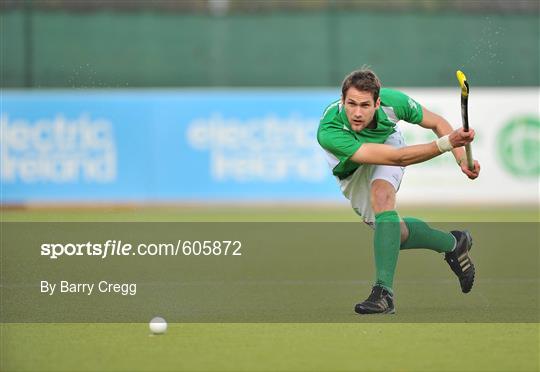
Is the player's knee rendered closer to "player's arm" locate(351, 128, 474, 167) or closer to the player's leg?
the player's leg

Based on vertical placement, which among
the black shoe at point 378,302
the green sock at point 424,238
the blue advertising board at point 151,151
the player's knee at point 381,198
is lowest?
the blue advertising board at point 151,151

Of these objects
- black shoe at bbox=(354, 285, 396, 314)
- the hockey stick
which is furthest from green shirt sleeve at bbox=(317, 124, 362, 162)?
black shoe at bbox=(354, 285, 396, 314)

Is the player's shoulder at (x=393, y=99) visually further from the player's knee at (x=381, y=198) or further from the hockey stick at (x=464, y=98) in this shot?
the hockey stick at (x=464, y=98)

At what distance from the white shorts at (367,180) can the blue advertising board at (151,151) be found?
8413mm

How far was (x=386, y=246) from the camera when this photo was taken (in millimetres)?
6926

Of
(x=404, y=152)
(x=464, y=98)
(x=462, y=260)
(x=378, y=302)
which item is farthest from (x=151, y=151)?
(x=464, y=98)

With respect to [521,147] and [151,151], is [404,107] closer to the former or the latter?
[151,151]

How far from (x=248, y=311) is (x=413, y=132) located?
361 inches

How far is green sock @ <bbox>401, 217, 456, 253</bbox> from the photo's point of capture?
7414 mm

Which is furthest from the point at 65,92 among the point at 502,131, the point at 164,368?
the point at 164,368

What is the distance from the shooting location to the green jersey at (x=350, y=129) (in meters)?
6.88

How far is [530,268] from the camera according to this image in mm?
9625

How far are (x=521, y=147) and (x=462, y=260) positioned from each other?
904 cm

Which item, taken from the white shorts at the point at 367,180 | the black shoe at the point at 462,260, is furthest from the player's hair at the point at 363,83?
the black shoe at the point at 462,260
